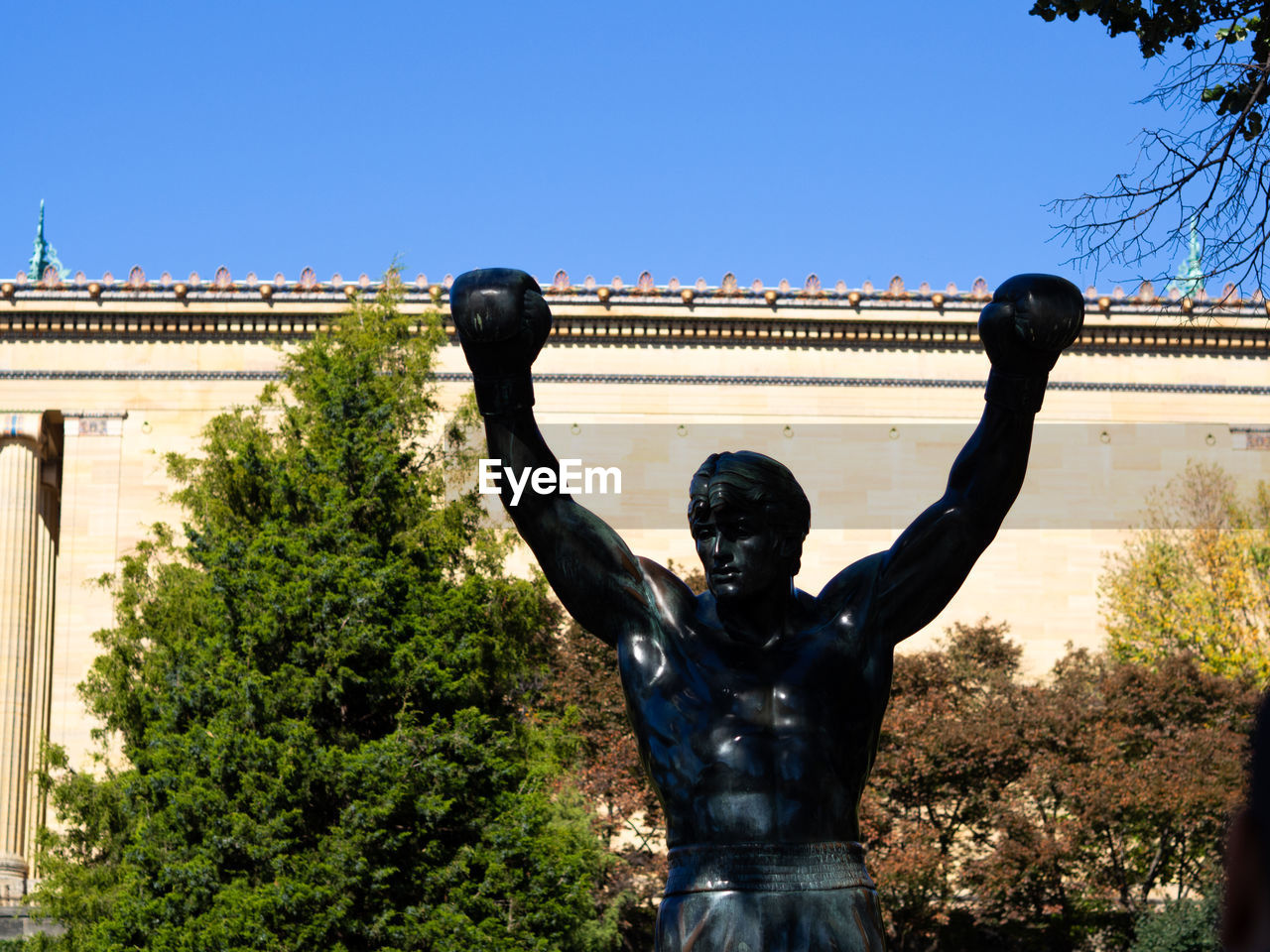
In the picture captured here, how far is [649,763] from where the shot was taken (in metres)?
3.68

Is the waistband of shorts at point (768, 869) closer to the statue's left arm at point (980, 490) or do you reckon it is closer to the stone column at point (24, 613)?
the statue's left arm at point (980, 490)

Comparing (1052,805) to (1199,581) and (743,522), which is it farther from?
(743,522)

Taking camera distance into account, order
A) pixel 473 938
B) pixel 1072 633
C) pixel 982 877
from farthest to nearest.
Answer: pixel 1072 633 < pixel 982 877 < pixel 473 938

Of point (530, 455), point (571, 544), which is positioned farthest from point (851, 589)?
point (530, 455)

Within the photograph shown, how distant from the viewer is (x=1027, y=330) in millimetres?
3729

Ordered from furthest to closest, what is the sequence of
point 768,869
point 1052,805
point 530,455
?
1. point 1052,805
2. point 530,455
3. point 768,869

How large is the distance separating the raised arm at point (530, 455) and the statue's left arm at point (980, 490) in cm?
51

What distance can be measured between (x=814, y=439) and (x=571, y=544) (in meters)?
42.1

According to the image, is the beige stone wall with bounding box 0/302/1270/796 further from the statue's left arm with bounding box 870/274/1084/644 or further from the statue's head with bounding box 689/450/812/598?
the statue's head with bounding box 689/450/812/598

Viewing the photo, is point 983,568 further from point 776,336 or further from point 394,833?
point 394,833

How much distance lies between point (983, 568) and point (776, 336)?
7433 mm

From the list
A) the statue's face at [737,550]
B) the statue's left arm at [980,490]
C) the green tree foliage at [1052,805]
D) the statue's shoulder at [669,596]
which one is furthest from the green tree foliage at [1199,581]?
the statue's face at [737,550]

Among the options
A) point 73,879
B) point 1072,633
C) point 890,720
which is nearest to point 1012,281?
point 73,879

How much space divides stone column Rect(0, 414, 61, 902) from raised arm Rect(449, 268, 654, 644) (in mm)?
39088
